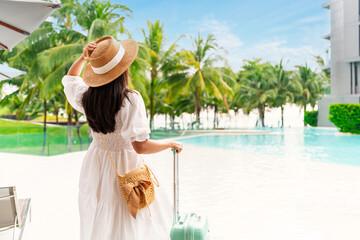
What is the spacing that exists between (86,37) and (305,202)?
36.8ft

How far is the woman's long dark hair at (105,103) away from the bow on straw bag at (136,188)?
0.11 meters

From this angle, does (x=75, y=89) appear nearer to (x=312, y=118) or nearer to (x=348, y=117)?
(x=348, y=117)

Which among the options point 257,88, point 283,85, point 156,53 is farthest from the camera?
point 283,85

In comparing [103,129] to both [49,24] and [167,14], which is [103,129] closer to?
[49,24]

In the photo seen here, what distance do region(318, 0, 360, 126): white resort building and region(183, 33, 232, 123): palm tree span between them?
10070mm

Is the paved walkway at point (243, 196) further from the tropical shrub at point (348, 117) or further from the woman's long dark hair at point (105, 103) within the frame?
the tropical shrub at point (348, 117)

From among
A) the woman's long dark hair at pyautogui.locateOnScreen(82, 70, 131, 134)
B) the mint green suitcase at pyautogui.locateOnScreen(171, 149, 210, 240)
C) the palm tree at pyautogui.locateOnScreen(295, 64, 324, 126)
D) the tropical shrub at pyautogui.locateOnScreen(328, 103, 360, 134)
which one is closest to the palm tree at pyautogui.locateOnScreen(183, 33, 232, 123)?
the tropical shrub at pyautogui.locateOnScreen(328, 103, 360, 134)

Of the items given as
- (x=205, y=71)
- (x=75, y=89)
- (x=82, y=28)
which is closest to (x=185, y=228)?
(x=75, y=89)

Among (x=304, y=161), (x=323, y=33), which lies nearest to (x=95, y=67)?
(x=304, y=161)

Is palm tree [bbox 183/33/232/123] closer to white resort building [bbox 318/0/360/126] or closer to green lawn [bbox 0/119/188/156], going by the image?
Answer: white resort building [bbox 318/0/360/126]

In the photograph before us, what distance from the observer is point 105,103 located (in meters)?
1.75

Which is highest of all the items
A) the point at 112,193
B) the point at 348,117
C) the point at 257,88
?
the point at 257,88

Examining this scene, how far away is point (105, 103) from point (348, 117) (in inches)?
819

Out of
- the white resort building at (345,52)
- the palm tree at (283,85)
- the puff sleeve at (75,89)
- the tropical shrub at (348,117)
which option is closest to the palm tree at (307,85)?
the palm tree at (283,85)
